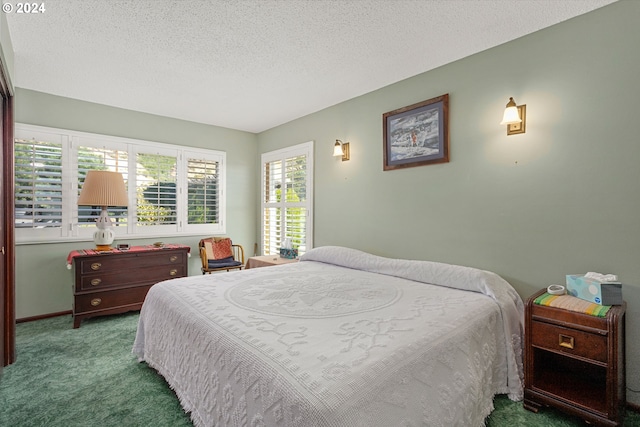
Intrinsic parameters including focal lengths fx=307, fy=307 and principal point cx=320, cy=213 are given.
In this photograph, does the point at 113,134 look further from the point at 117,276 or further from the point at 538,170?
the point at 538,170

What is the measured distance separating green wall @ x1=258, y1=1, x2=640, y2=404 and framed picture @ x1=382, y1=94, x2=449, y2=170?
0.07 meters

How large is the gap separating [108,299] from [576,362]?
13.8 ft

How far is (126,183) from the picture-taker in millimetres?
3936

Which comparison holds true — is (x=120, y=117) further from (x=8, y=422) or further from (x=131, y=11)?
(x=8, y=422)

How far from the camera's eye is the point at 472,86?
8.34ft

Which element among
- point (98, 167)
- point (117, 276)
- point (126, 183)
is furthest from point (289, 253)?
point (98, 167)

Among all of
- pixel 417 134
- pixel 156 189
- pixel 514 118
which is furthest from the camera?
pixel 156 189

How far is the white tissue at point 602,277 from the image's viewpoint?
173 cm

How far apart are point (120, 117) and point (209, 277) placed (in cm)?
278

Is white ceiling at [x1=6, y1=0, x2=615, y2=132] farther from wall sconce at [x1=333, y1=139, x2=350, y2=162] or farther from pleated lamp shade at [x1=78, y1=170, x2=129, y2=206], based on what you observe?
pleated lamp shade at [x1=78, y1=170, x2=129, y2=206]

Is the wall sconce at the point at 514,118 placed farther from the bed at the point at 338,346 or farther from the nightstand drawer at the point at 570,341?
the nightstand drawer at the point at 570,341

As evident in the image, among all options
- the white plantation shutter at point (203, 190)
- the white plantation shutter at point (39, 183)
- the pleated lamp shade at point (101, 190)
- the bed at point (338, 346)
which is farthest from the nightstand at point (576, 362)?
the white plantation shutter at point (39, 183)

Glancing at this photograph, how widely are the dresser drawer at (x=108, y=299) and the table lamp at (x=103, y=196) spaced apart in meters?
0.51

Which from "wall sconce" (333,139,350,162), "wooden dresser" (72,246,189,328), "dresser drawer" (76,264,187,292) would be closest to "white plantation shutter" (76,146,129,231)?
"wooden dresser" (72,246,189,328)
